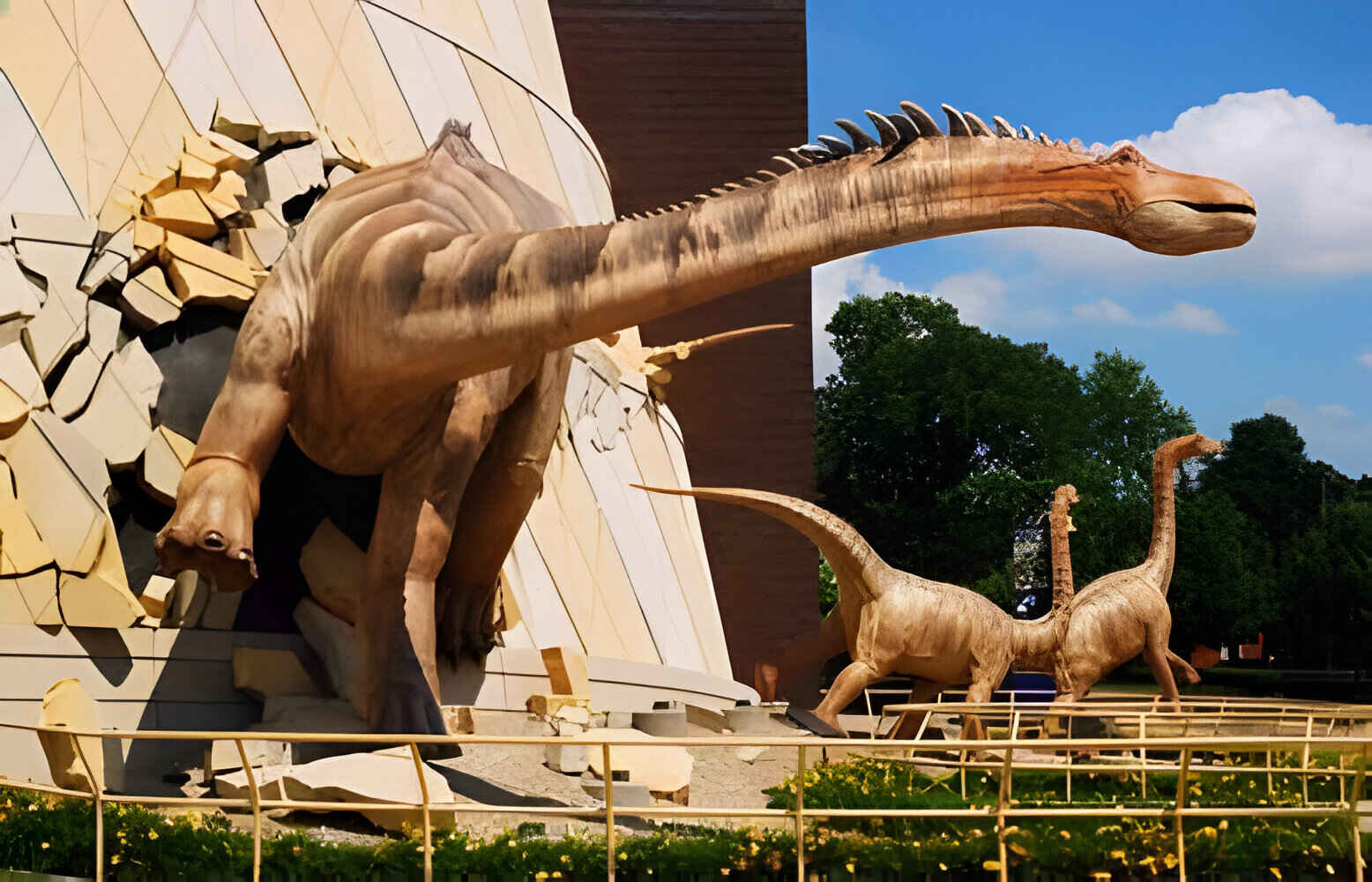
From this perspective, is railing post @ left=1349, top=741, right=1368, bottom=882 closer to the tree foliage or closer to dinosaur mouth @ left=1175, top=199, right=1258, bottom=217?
dinosaur mouth @ left=1175, top=199, right=1258, bottom=217

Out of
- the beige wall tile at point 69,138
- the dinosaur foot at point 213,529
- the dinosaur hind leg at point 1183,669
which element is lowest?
the dinosaur hind leg at point 1183,669

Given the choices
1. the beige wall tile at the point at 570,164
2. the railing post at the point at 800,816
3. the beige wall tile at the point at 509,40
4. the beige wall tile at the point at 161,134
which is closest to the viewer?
the railing post at the point at 800,816

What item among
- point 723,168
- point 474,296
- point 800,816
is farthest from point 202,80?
point 723,168

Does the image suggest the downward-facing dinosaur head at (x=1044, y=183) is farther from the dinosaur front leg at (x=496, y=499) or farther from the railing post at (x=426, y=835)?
the railing post at (x=426, y=835)

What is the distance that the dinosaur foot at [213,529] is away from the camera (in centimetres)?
939

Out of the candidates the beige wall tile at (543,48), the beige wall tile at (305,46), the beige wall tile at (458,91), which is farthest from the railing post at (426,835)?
the beige wall tile at (543,48)

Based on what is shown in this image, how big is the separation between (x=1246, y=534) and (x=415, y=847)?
4270 cm

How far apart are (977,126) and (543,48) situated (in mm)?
13885

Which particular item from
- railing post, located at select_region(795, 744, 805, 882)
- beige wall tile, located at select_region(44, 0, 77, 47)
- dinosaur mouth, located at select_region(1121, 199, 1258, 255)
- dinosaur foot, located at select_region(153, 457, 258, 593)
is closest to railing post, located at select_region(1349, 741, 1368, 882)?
railing post, located at select_region(795, 744, 805, 882)

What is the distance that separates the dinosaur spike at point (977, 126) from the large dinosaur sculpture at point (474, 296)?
0.07 ft

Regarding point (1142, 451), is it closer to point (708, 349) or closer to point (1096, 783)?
point (708, 349)

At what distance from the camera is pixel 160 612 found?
36.8ft

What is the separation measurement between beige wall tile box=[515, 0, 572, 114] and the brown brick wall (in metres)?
6.23

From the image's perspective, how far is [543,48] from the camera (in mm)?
21375
